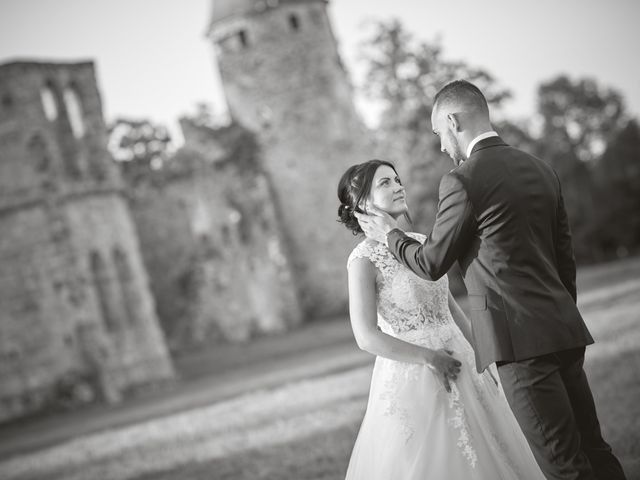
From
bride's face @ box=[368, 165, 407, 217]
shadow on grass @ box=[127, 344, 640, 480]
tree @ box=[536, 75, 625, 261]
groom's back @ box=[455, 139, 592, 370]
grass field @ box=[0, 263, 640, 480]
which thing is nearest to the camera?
groom's back @ box=[455, 139, 592, 370]

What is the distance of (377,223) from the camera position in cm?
407

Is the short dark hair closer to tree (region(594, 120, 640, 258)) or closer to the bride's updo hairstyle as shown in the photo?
the bride's updo hairstyle

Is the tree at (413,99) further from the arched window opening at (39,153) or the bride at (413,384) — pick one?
the bride at (413,384)

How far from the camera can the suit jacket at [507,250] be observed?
11.5 feet

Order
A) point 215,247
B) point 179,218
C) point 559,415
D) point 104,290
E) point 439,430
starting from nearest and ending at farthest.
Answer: point 559,415
point 439,430
point 104,290
point 179,218
point 215,247

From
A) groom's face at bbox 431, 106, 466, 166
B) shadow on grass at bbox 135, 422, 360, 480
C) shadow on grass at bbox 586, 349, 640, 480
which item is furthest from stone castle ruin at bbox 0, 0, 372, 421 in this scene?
groom's face at bbox 431, 106, 466, 166

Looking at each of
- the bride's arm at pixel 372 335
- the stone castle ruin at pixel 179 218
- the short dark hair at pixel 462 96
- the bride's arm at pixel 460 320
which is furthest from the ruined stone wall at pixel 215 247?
the short dark hair at pixel 462 96

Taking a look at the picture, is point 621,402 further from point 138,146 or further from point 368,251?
point 138,146

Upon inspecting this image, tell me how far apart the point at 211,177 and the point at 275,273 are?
4016 mm

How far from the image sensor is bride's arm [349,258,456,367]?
13.0ft

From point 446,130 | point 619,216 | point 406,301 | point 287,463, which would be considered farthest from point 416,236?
point 619,216

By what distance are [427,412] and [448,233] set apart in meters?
1.01

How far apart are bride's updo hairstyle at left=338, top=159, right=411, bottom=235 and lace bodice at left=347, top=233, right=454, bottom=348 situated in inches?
7.4

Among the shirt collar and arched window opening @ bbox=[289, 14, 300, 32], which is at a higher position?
arched window opening @ bbox=[289, 14, 300, 32]
